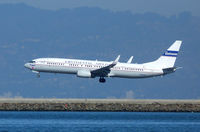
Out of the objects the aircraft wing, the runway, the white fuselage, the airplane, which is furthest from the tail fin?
the runway

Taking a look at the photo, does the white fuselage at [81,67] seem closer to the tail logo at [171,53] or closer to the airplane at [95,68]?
the airplane at [95,68]

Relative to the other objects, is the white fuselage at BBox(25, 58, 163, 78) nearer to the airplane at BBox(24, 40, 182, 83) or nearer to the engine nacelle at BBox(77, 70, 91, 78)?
the airplane at BBox(24, 40, 182, 83)

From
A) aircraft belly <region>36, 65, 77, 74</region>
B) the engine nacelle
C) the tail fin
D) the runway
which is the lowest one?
the runway

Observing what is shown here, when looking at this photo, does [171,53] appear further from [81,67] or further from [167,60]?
[81,67]

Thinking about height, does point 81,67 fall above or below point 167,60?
below

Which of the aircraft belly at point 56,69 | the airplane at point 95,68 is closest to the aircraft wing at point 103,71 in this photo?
the airplane at point 95,68

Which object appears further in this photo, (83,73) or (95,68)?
(95,68)

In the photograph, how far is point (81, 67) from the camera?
112 metres

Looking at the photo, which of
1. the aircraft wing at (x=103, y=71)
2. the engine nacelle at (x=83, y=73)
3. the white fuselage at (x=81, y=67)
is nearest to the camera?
the white fuselage at (x=81, y=67)

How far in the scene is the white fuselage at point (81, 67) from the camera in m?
111

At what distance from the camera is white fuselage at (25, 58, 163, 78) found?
11106 centimetres

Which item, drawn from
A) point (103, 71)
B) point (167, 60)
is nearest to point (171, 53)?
point (167, 60)

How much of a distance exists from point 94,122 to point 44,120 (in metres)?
5.51

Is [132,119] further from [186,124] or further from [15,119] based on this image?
[15,119]
